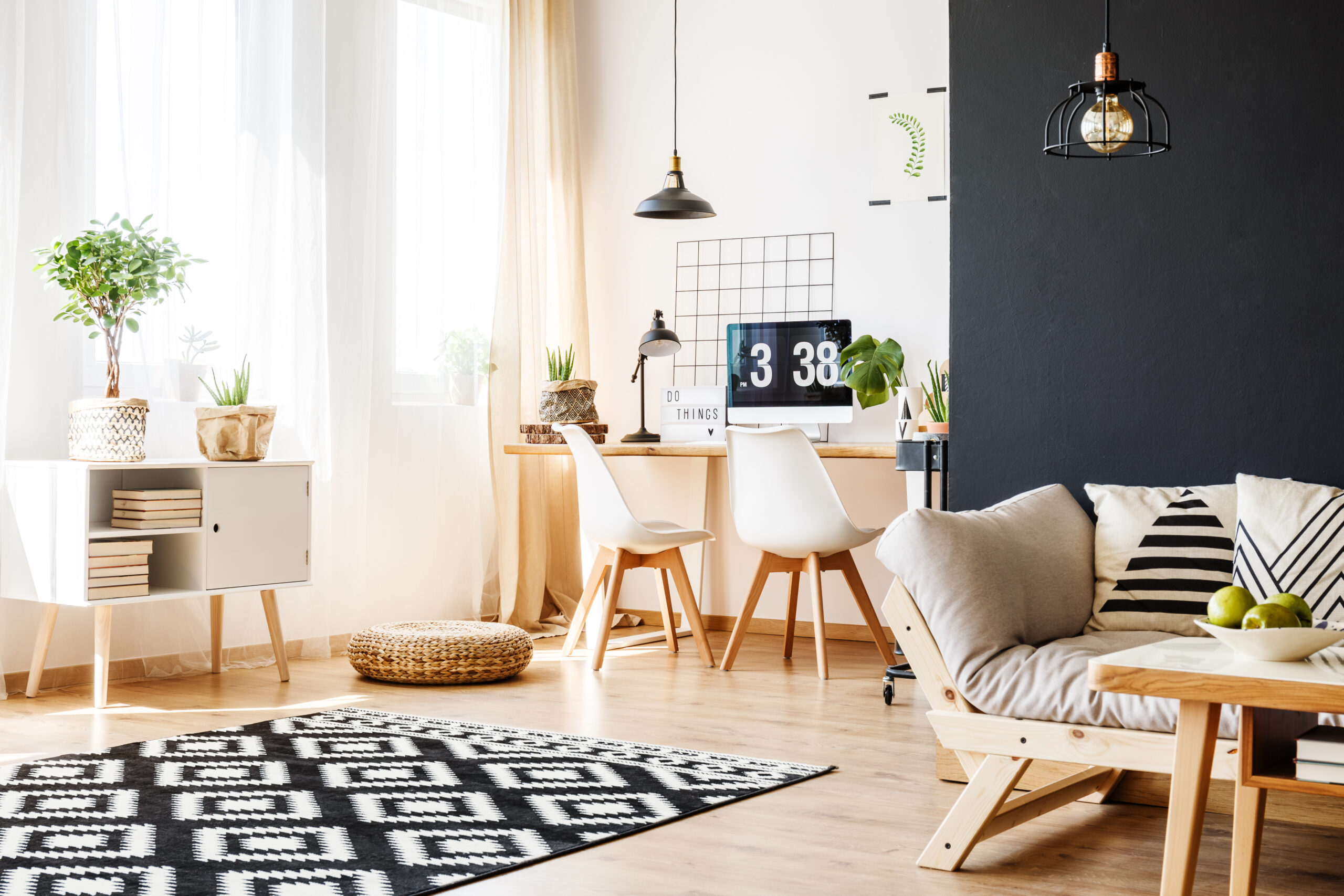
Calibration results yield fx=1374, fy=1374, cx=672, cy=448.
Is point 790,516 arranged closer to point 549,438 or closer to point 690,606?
point 690,606

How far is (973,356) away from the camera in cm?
341

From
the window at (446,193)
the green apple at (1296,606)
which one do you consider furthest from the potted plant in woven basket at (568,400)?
the green apple at (1296,606)

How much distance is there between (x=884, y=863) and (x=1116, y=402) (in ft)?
4.59

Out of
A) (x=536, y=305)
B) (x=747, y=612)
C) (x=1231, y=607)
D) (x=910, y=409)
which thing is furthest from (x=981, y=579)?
(x=536, y=305)

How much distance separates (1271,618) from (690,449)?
10.3ft

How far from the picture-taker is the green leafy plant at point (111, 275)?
375 centimetres

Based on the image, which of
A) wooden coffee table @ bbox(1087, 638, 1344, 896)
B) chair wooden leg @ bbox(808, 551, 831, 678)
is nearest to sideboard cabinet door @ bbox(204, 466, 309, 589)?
chair wooden leg @ bbox(808, 551, 831, 678)

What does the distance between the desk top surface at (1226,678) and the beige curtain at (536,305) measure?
3756 millimetres

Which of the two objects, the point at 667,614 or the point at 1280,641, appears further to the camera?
the point at 667,614

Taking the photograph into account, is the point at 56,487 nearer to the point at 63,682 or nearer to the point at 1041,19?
the point at 63,682

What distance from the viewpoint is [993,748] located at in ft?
7.82

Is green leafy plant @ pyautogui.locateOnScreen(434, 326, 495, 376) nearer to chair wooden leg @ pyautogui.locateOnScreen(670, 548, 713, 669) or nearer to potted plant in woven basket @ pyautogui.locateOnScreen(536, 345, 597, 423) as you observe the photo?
potted plant in woven basket @ pyautogui.locateOnScreen(536, 345, 597, 423)

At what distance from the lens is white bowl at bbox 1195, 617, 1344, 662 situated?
1.83 metres

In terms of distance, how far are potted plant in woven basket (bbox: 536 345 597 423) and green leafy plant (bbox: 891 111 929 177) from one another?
4.73 feet
